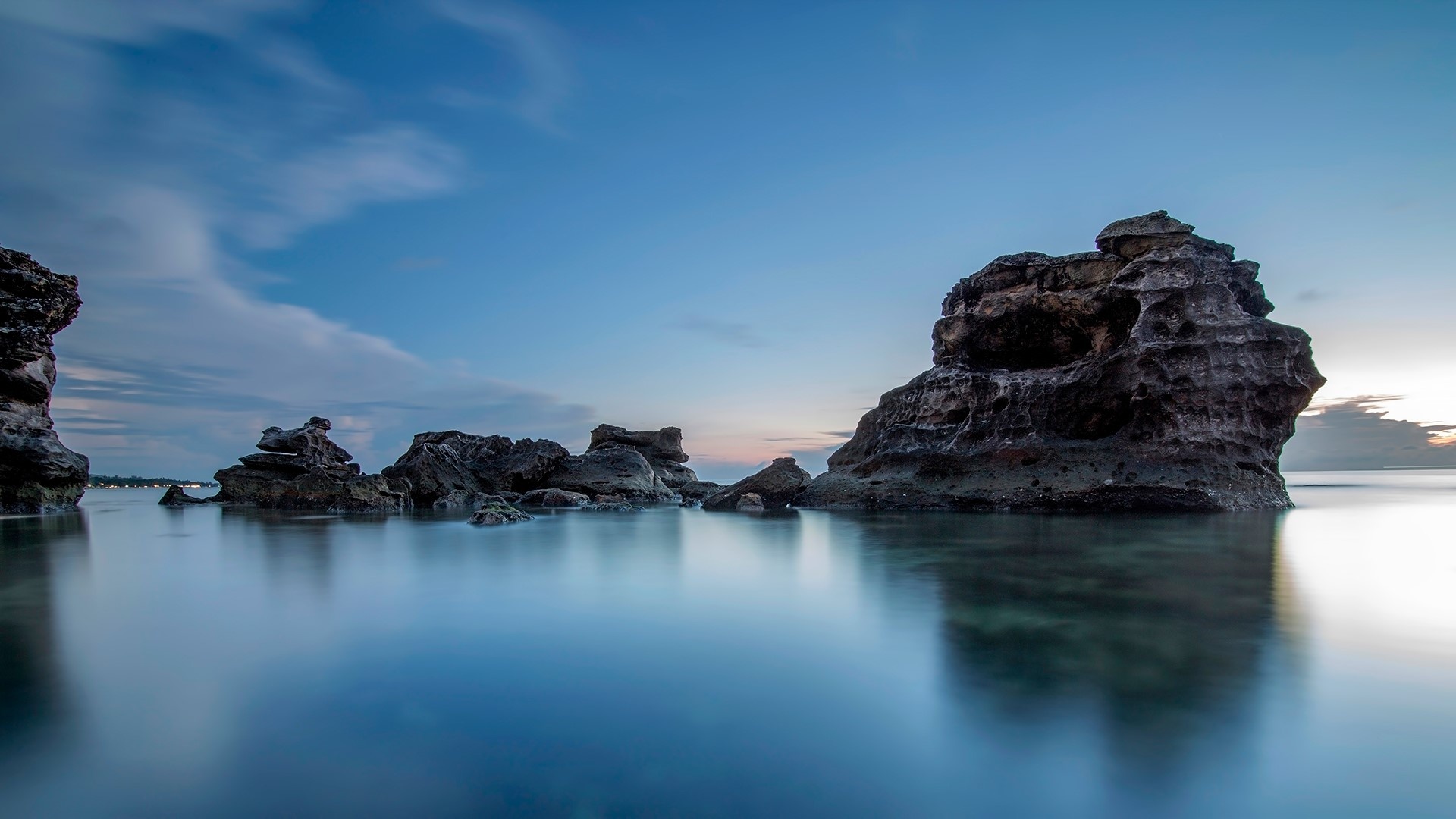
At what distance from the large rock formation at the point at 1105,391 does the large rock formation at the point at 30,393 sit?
66.1 feet

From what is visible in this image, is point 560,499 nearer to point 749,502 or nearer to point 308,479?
point 749,502

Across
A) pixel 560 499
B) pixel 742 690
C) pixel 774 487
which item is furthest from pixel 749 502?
pixel 742 690

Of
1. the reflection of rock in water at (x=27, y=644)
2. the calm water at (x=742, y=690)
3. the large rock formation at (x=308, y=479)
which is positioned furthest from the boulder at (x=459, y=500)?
the calm water at (x=742, y=690)

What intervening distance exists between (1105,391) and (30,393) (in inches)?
1079

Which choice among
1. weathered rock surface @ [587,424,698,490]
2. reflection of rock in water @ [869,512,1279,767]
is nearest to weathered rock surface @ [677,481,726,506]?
weathered rock surface @ [587,424,698,490]

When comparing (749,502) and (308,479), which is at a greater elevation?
(308,479)

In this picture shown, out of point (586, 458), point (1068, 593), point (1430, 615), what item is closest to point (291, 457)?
point (586, 458)

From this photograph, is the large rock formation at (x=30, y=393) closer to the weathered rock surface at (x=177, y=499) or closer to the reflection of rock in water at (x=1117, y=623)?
the weathered rock surface at (x=177, y=499)

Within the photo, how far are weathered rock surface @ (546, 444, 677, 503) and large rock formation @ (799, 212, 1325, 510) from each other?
8.05 m

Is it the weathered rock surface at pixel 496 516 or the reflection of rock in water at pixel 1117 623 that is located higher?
the reflection of rock in water at pixel 1117 623

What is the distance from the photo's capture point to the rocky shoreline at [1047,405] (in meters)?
16.1

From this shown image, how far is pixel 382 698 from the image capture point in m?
3.56

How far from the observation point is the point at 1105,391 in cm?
1725

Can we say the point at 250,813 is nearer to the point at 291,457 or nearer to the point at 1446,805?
the point at 1446,805
